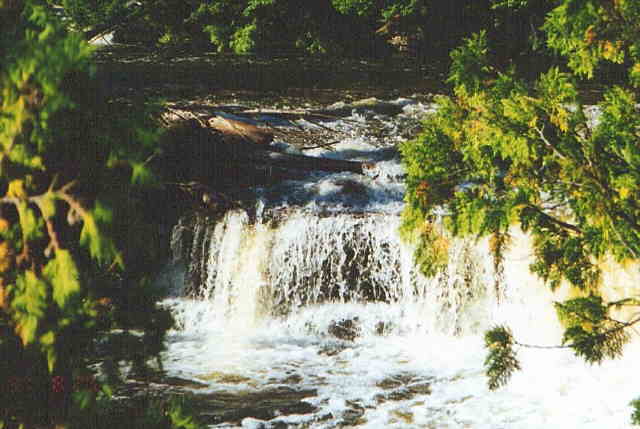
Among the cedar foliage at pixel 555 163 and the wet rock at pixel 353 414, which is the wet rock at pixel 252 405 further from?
the cedar foliage at pixel 555 163

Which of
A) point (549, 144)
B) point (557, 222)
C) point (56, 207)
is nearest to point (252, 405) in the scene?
point (557, 222)

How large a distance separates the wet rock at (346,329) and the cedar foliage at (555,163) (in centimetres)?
458

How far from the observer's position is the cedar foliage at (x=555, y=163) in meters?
4.47

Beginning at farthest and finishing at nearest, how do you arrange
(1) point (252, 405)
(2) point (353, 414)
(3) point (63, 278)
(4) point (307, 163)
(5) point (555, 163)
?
1. (4) point (307, 163)
2. (1) point (252, 405)
3. (2) point (353, 414)
4. (5) point (555, 163)
5. (3) point (63, 278)

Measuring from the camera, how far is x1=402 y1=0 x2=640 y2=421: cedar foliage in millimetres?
4473

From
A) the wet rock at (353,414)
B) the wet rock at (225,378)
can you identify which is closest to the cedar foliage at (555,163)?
the wet rock at (353,414)

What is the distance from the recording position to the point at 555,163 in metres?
4.93

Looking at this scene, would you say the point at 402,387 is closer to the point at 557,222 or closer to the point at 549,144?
the point at 557,222

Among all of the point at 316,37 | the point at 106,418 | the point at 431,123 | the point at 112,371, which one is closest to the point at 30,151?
the point at 112,371

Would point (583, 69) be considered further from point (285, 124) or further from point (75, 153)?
point (285, 124)

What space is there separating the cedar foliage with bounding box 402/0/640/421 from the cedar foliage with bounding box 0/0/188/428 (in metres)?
2.66

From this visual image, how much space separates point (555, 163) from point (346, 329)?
17.5ft

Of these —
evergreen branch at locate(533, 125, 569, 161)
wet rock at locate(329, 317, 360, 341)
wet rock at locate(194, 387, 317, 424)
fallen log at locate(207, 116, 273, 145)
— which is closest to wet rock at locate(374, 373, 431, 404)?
wet rock at locate(194, 387, 317, 424)

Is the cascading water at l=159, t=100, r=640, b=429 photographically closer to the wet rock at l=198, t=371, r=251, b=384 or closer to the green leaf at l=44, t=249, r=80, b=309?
the wet rock at l=198, t=371, r=251, b=384
